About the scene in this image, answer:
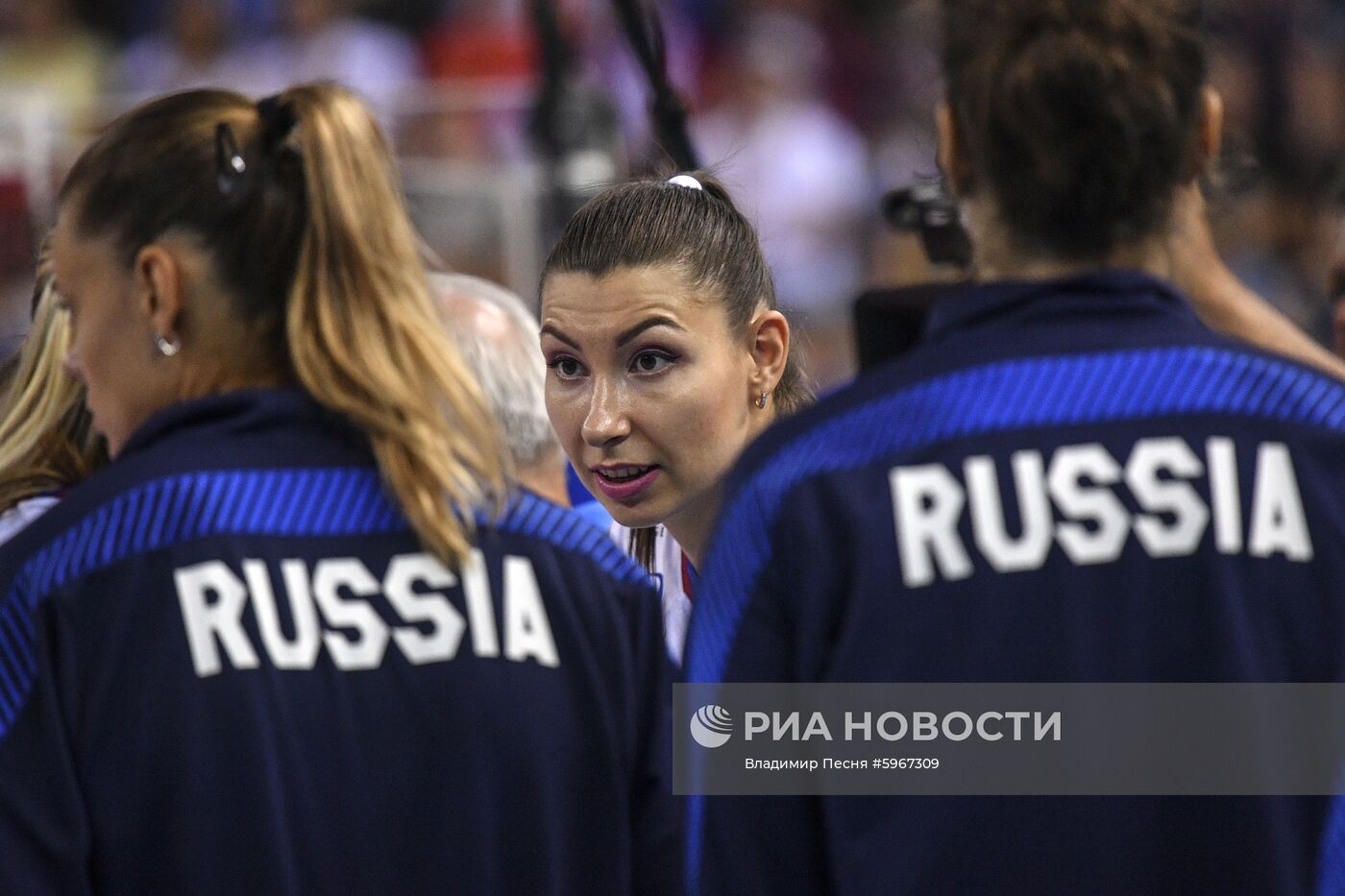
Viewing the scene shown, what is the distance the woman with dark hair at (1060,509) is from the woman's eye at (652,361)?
3.44 feet

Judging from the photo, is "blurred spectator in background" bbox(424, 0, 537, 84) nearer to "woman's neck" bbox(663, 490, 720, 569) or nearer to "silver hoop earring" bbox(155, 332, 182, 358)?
"woman's neck" bbox(663, 490, 720, 569)

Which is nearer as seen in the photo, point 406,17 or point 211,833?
point 211,833

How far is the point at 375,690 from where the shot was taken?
1635 mm

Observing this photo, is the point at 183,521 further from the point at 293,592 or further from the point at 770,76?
the point at 770,76

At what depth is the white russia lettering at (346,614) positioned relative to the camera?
1.60m

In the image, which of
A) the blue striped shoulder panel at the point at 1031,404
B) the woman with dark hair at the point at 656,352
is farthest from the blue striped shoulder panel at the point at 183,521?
the woman with dark hair at the point at 656,352

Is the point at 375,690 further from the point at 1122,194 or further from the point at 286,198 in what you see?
the point at 1122,194

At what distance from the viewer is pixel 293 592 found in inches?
63.9

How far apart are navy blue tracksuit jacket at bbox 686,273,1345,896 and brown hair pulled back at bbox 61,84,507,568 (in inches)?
14.3

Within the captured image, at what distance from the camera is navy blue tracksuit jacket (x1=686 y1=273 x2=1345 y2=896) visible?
4.63ft

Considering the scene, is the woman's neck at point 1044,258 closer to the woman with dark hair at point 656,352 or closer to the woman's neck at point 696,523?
the woman with dark hair at point 656,352

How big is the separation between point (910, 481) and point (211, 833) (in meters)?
0.75

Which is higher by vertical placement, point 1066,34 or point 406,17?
point 406,17

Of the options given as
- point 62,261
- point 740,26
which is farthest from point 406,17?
point 62,261
